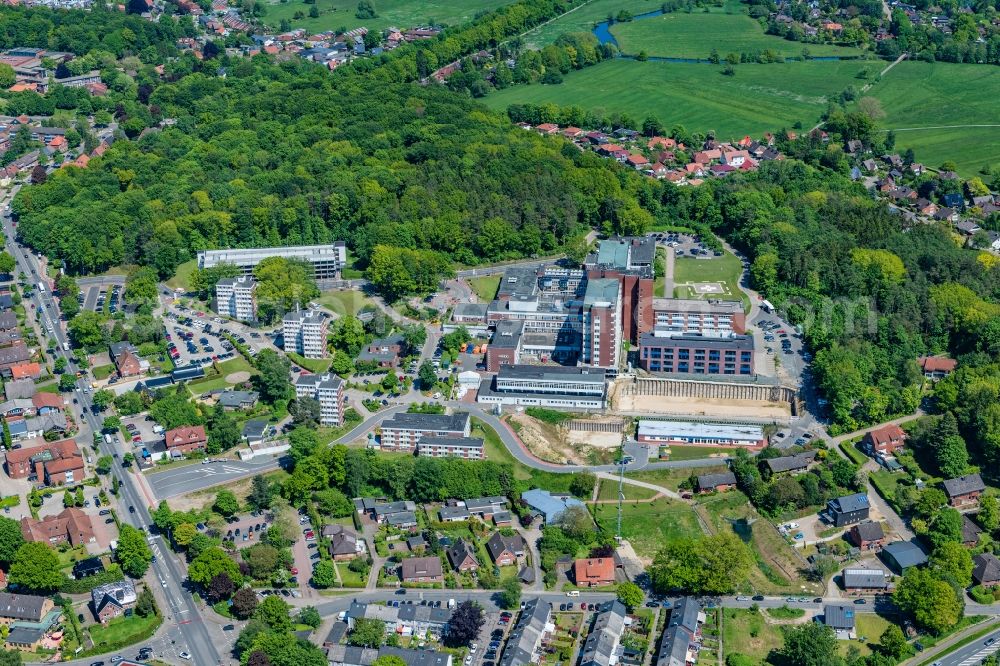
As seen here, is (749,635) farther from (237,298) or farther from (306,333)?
(237,298)

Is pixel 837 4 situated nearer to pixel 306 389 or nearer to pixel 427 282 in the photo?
pixel 427 282

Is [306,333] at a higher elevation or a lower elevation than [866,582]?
higher

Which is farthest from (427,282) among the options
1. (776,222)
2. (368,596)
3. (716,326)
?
(368,596)

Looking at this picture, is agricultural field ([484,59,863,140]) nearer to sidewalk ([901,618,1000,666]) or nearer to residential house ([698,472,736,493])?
residential house ([698,472,736,493])

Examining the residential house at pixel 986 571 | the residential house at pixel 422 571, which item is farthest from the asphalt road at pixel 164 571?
the residential house at pixel 986 571

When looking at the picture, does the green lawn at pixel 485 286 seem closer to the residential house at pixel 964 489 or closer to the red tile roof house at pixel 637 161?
the red tile roof house at pixel 637 161

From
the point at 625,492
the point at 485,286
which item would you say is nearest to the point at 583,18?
the point at 485,286

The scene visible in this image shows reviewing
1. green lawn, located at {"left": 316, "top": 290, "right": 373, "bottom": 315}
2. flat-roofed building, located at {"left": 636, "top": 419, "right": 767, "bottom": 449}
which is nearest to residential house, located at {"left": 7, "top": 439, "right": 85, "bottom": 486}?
green lawn, located at {"left": 316, "top": 290, "right": 373, "bottom": 315}
